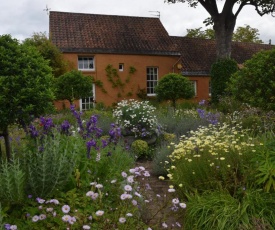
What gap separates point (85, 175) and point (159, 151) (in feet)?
10.4

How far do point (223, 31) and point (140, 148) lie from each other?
16.0 metres

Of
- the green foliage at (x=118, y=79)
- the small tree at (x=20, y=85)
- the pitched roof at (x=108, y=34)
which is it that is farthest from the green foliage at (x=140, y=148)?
the green foliage at (x=118, y=79)

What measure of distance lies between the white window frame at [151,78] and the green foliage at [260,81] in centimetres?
1394

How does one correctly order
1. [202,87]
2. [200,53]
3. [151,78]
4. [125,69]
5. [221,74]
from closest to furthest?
[221,74] < [125,69] < [151,78] < [202,87] < [200,53]

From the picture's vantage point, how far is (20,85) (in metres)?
4.61

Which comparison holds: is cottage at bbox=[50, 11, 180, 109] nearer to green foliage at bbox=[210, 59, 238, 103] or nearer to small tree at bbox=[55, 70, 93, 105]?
green foliage at bbox=[210, 59, 238, 103]

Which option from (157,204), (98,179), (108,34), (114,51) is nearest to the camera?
(98,179)

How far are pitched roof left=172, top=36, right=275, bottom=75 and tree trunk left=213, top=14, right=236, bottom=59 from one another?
2.78 metres

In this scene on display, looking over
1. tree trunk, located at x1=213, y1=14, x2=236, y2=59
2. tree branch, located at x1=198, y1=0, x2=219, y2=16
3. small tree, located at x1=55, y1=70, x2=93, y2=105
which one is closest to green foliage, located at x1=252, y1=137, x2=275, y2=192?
small tree, located at x1=55, y1=70, x2=93, y2=105

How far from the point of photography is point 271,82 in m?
9.22

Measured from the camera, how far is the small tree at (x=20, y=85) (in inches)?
178

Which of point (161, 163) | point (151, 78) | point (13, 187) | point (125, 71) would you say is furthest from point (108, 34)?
point (13, 187)

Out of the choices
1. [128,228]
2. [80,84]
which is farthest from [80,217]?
[80,84]

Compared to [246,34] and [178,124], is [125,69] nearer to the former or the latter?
[178,124]
